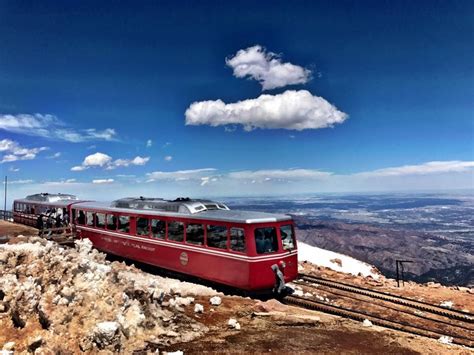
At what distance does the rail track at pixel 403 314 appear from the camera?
12.6 m

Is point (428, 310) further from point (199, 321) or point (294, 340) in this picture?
point (199, 321)

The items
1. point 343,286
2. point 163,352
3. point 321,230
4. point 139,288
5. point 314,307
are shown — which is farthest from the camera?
point 321,230

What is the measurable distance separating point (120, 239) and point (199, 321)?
10221mm

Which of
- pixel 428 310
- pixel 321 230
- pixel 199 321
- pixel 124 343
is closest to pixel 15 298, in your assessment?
pixel 124 343

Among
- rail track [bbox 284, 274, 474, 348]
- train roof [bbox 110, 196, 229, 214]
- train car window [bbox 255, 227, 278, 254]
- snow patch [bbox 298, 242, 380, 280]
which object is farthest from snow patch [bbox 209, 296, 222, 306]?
snow patch [bbox 298, 242, 380, 280]

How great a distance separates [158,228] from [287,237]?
6.15 meters

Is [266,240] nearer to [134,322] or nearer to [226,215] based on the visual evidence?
[226,215]

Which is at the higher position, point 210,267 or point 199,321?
point 210,267

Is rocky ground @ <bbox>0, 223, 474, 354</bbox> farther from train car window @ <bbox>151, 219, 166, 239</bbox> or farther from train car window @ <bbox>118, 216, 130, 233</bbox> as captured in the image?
train car window @ <bbox>118, 216, 130, 233</bbox>

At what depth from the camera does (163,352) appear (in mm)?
8945

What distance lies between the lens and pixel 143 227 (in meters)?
19.1

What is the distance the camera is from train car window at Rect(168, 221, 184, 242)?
16.8m

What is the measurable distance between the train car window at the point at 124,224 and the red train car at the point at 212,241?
0.17 ft

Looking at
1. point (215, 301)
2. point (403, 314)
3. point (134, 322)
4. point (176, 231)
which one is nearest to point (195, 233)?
point (176, 231)
